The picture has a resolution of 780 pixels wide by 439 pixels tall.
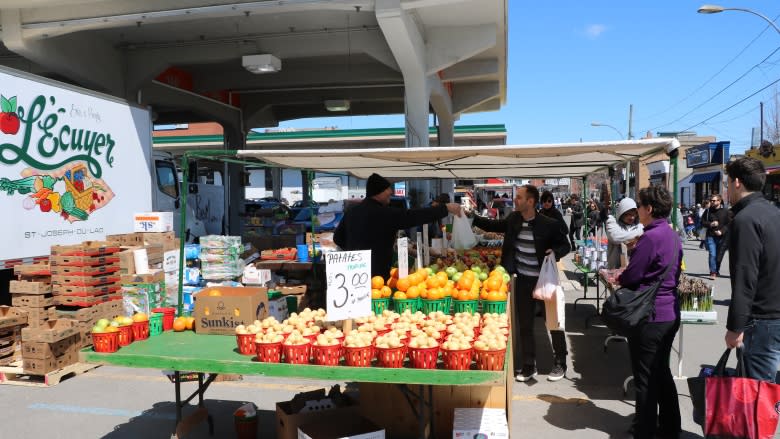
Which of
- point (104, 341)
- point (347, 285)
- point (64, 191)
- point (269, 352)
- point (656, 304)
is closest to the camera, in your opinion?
point (269, 352)

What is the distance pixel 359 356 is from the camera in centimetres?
343

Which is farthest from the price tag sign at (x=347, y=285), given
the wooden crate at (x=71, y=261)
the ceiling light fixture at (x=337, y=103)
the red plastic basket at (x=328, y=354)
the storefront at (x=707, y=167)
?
the storefront at (x=707, y=167)

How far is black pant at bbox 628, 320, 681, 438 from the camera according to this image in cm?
419

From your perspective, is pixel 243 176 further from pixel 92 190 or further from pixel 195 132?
pixel 195 132

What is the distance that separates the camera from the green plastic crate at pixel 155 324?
4520 millimetres

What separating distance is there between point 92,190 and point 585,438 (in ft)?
23.1

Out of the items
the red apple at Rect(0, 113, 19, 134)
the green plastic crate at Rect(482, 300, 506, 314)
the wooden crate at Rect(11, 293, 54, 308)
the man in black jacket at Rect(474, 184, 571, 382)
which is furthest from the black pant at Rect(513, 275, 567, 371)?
the red apple at Rect(0, 113, 19, 134)

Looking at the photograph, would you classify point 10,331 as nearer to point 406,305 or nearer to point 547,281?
point 406,305

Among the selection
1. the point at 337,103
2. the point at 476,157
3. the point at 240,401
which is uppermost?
the point at 337,103

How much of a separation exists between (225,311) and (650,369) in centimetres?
322

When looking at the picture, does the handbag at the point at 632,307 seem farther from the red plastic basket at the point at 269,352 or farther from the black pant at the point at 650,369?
the red plastic basket at the point at 269,352

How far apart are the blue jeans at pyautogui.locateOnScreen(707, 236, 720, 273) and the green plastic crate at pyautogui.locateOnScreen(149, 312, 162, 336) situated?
11932 mm

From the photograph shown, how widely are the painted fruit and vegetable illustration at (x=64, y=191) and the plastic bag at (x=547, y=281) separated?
237 inches

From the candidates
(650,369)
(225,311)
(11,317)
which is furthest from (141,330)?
(650,369)
